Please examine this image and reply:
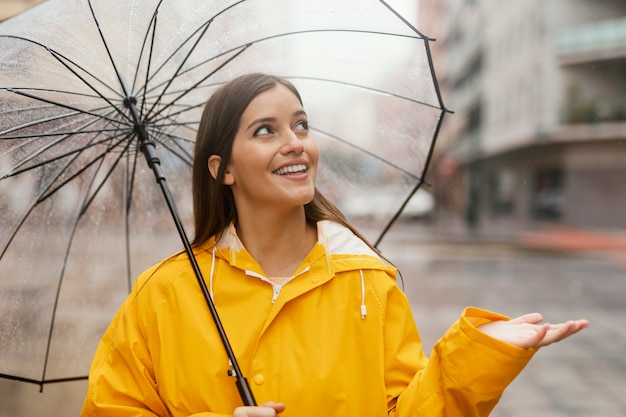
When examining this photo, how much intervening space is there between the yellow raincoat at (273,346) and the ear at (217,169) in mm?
189

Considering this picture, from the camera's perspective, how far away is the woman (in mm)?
1688

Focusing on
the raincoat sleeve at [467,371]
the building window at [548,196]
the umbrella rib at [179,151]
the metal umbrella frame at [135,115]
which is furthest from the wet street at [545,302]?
the building window at [548,196]

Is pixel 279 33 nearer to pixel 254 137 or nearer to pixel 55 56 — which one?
pixel 254 137

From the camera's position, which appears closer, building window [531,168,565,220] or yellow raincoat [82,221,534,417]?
yellow raincoat [82,221,534,417]

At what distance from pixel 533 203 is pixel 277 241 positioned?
3129 cm

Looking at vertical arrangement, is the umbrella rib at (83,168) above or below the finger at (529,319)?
above

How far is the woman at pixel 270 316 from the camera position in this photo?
1688mm

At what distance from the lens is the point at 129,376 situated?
1787 mm

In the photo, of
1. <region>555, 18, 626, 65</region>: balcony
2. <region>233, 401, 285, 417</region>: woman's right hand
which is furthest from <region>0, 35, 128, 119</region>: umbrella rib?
<region>555, 18, 626, 65</region>: balcony

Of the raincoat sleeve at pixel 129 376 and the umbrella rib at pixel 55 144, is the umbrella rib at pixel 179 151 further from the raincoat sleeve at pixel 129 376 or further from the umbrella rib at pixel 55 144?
the raincoat sleeve at pixel 129 376

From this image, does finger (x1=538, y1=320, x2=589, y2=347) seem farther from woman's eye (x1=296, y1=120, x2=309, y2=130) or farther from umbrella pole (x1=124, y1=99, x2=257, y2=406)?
woman's eye (x1=296, y1=120, x2=309, y2=130)

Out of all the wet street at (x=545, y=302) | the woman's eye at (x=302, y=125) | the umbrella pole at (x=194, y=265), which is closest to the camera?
the umbrella pole at (x=194, y=265)

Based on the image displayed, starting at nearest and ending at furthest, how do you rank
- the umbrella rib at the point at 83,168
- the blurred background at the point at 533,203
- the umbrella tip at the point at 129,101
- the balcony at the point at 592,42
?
1. the umbrella tip at the point at 129,101
2. the umbrella rib at the point at 83,168
3. the blurred background at the point at 533,203
4. the balcony at the point at 592,42

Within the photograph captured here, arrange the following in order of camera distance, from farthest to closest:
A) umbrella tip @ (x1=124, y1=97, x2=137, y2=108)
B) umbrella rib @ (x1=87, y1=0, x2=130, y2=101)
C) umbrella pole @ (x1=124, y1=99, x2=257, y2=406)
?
1. umbrella tip @ (x1=124, y1=97, x2=137, y2=108)
2. umbrella rib @ (x1=87, y1=0, x2=130, y2=101)
3. umbrella pole @ (x1=124, y1=99, x2=257, y2=406)
